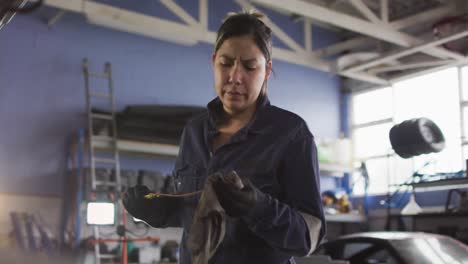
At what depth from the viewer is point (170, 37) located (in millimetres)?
8406

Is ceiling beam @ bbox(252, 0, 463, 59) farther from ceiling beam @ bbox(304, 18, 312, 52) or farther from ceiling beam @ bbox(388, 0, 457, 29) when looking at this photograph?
ceiling beam @ bbox(304, 18, 312, 52)

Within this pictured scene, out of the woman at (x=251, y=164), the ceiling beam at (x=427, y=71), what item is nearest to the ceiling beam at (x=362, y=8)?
the ceiling beam at (x=427, y=71)

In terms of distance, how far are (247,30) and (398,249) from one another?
2.77 m

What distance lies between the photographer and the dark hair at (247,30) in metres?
1.25

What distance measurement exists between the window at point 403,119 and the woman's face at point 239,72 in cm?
835

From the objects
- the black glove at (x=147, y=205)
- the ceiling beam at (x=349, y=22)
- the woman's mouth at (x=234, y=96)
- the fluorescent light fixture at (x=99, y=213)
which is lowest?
the fluorescent light fixture at (x=99, y=213)

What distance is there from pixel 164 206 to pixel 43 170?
674 cm

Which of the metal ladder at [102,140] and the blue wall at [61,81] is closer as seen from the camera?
the metal ladder at [102,140]

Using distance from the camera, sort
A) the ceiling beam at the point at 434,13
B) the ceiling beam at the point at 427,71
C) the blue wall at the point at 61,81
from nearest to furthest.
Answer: the blue wall at the point at 61,81 → the ceiling beam at the point at 434,13 → the ceiling beam at the point at 427,71

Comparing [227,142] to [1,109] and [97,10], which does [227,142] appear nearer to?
[97,10]

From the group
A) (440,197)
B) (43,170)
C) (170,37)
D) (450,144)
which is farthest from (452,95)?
(43,170)

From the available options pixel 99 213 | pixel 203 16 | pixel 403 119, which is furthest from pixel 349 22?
pixel 99 213

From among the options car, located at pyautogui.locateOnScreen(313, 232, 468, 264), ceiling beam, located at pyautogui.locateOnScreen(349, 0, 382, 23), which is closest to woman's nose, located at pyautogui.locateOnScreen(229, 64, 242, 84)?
car, located at pyautogui.locateOnScreen(313, 232, 468, 264)

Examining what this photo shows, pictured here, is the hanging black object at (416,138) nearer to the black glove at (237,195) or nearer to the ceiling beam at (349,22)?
the ceiling beam at (349,22)
